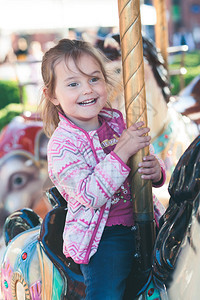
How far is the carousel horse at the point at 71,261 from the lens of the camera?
138cm

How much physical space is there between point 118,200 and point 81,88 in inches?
16.2

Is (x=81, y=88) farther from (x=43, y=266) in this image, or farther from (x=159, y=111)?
(x=159, y=111)

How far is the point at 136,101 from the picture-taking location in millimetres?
1670

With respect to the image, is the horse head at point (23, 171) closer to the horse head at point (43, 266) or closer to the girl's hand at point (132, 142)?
the horse head at point (43, 266)

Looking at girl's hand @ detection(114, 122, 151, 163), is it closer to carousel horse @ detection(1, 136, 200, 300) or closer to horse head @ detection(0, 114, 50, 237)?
carousel horse @ detection(1, 136, 200, 300)

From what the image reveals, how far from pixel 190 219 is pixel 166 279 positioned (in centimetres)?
21

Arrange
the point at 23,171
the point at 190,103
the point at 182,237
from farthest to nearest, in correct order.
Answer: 1. the point at 23,171
2. the point at 190,103
3. the point at 182,237

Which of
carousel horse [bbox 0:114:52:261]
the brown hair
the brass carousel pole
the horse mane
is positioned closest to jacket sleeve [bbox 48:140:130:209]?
the brass carousel pole

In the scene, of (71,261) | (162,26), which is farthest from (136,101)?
(162,26)

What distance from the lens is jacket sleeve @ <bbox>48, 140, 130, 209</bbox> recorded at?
1584 mm

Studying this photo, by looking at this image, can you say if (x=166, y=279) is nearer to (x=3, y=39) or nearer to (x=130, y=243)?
(x=130, y=243)

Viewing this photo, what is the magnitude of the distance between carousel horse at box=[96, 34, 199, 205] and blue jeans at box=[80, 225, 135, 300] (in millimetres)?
1314

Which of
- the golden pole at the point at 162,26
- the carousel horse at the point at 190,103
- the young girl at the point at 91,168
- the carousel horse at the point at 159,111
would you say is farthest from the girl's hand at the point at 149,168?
the golden pole at the point at 162,26

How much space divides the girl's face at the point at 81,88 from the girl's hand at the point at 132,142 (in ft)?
0.54
